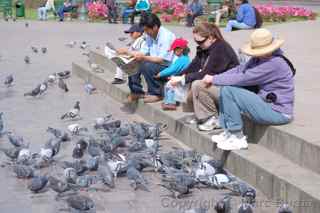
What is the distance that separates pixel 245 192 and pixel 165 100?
296 centimetres

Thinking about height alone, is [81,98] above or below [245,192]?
below

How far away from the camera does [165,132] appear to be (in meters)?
8.17

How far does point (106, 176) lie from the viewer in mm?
6074

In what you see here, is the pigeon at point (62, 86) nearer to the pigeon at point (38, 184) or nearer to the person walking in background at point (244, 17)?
the pigeon at point (38, 184)

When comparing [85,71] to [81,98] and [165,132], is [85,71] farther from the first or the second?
[165,132]

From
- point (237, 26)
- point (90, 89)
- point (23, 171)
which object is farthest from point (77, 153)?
Answer: point (237, 26)

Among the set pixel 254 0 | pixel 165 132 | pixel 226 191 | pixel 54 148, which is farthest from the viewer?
pixel 254 0

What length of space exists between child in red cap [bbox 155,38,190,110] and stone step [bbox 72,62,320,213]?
0.19 m

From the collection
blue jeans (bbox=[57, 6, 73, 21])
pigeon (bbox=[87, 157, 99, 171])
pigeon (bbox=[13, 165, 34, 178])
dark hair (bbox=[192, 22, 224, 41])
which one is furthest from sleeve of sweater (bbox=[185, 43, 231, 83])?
blue jeans (bbox=[57, 6, 73, 21])

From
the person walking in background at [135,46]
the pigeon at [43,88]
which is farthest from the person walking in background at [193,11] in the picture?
the person walking in background at [135,46]

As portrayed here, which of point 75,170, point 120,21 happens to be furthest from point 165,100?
point 120,21

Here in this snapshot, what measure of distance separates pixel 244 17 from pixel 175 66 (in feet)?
29.8

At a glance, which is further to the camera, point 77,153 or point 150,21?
point 150,21

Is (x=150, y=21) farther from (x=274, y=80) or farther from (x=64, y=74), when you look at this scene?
(x=64, y=74)
